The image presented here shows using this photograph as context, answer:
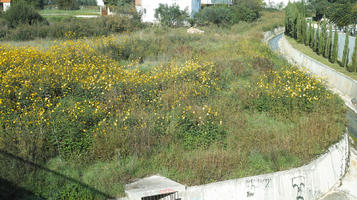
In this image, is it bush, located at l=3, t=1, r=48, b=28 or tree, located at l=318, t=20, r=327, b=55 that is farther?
bush, located at l=3, t=1, r=48, b=28

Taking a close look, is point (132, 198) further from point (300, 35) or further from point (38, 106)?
point (300, 35)

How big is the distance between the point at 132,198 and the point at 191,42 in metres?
18.5

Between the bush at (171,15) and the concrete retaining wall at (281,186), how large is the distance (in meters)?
31.7

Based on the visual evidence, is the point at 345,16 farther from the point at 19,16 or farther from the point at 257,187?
the point at 257,187

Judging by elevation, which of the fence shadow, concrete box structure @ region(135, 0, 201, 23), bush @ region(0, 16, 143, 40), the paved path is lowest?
the paved path

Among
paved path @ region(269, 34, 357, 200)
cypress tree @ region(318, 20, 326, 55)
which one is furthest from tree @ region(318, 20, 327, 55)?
paved path @ region(269, 34, 357, 200)

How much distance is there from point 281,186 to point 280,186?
3 centimetres

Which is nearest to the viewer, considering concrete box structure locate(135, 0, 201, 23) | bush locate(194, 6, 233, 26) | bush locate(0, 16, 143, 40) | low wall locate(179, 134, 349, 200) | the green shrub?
low wall locate(179, 134, 349, 200)

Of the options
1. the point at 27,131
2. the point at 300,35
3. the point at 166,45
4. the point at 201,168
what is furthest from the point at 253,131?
the point at 300,35

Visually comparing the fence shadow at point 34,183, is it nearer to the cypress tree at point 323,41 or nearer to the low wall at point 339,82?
the low wall at point 339,82

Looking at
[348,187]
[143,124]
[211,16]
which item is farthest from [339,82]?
[211,16]

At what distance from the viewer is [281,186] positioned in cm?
763

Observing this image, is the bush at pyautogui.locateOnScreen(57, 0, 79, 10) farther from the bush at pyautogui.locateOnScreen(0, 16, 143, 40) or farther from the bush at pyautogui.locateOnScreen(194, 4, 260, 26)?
the bush at pyautogui.locateOnScreen(0, 16, 143, 40)

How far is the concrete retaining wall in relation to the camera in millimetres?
7230
